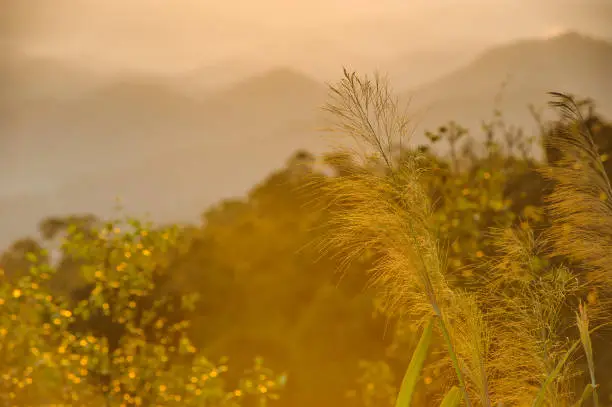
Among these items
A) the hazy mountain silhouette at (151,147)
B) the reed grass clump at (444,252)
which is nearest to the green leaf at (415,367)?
the reed grass clump at (444,252)

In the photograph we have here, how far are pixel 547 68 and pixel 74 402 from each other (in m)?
7.28

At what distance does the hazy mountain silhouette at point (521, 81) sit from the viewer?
139 inches

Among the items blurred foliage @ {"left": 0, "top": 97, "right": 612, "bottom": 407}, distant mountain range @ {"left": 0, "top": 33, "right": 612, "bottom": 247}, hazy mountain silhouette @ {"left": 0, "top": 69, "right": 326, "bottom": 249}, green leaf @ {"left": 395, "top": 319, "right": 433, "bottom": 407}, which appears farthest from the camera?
hazy mountain silhouette @ {"left": 0, "top": 69, "right": 326, "bottom": 249}

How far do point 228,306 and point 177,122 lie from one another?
18231mm

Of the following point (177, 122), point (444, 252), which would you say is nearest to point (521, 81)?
point (444, 252)

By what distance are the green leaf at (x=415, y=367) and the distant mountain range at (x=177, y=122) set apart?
40cm

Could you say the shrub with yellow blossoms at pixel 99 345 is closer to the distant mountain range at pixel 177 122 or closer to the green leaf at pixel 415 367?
the distant mountain range at pixel 177 122

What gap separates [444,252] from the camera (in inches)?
56.0

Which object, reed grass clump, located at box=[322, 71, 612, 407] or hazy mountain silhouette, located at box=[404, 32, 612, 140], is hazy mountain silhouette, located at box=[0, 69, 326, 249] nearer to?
hazy mountain silhouette, located at box=[404, 32, 612, 140]

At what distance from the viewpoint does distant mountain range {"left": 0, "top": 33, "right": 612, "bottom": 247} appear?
263 inches

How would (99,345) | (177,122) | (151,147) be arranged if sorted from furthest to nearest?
(177,122), (151,147), (99,345)

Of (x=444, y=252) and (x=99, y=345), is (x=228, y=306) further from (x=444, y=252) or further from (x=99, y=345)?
(x=444, y=252)

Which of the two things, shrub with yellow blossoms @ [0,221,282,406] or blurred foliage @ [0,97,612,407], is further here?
shrub with yellow blossoms @ [0,221,282,406]

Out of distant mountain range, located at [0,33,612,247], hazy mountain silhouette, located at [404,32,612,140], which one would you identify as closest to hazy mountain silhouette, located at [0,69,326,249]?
distant mountain range, located at [0,33,612,247]
